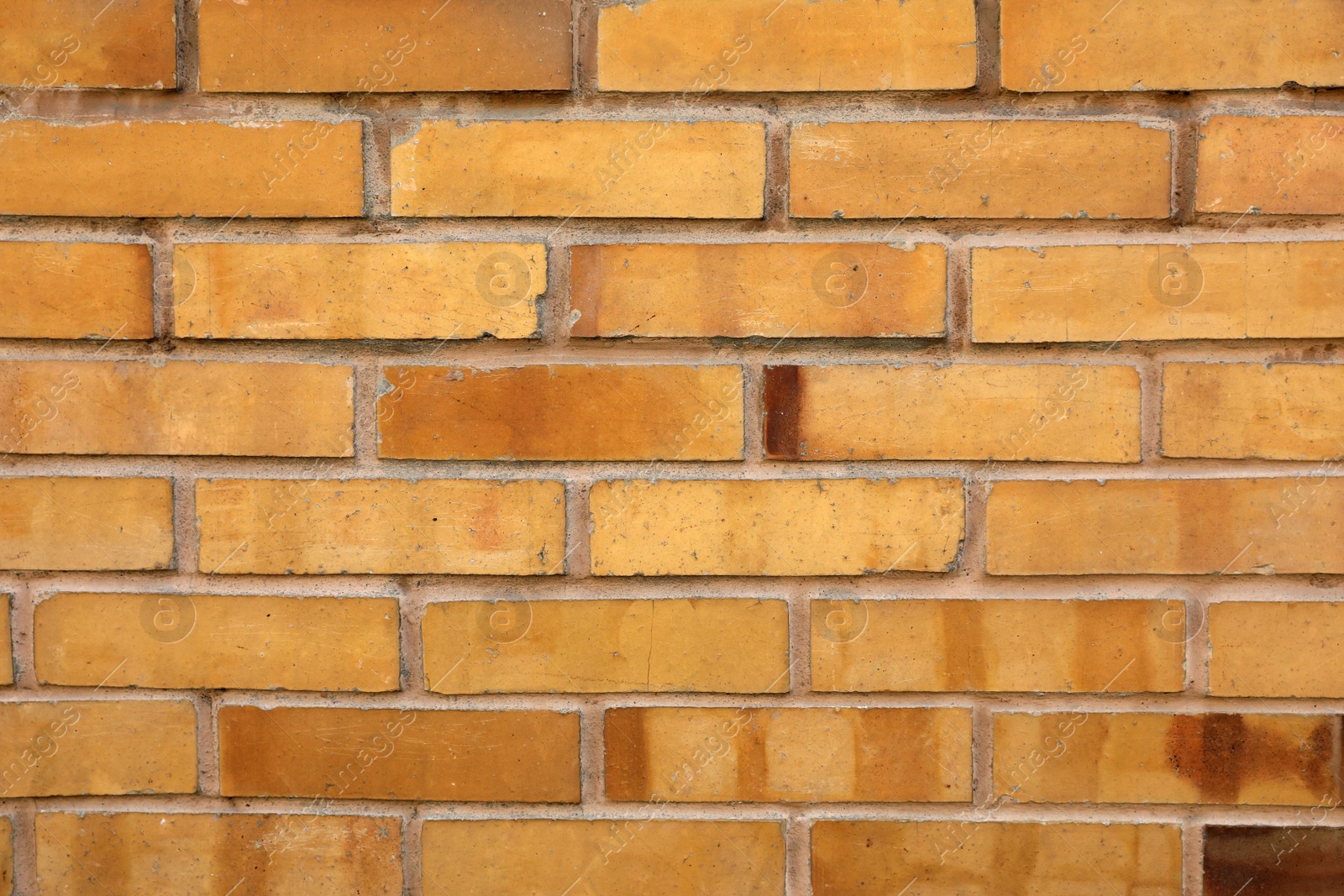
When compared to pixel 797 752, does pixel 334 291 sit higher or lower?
higher

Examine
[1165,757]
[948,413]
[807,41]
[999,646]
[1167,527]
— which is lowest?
[1165,757]

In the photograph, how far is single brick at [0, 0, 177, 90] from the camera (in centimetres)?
86

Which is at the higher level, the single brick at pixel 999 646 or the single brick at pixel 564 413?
the single brick at pixel 564 413

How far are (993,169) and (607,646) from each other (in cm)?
66

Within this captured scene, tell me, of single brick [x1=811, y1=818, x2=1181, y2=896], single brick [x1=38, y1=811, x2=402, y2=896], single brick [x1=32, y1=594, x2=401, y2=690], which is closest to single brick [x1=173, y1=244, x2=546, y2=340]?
single brick [x1=32, y1=594, x2=401, y2=690]

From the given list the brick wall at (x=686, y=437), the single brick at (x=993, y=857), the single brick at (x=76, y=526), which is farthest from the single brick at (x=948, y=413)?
the single brick at (x=76, y=526)

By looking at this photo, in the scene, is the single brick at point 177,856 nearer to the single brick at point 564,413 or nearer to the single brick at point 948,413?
the single brick at point 564,413

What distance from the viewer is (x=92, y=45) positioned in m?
0.86

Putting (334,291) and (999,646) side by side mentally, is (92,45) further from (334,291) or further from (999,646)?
(999,646)

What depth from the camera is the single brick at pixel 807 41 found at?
2.78 ft

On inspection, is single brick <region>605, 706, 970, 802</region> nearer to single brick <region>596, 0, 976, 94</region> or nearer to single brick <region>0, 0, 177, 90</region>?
single brick <region>596, 0, 976, 94</region>

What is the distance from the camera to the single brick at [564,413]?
0.86 metres

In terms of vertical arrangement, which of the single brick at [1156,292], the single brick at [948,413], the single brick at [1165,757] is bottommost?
the single brick at [1165,757]

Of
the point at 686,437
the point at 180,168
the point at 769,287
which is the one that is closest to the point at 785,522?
the point at 686,437
